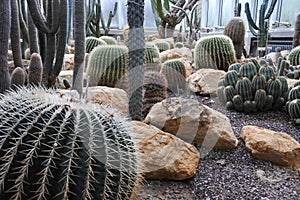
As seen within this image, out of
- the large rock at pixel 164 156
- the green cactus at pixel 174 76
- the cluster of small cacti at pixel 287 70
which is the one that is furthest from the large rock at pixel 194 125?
the cluster of small cacti at pixel 287 70

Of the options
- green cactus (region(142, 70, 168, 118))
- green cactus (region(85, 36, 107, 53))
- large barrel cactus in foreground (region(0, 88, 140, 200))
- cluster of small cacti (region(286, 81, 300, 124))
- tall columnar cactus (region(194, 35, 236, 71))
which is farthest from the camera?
green cactus (region(85, 36, 107, 53))

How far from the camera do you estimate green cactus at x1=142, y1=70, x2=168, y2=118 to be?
196cm

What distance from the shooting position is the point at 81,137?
748 millimetres

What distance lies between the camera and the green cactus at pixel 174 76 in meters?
2.51

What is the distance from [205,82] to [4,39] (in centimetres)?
165

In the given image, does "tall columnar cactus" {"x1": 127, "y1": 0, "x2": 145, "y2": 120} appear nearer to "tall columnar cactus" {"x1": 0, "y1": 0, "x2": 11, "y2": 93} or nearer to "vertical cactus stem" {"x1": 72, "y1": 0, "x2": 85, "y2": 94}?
"vertical cactus stem" {"x1": 72, "y1": 0, "x2": 85, "y2": 94}

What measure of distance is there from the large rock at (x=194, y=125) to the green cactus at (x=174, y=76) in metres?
0.96

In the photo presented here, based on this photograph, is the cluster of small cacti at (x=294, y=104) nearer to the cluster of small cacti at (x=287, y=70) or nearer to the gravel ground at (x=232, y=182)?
the gravel ground at (x=232, y=182)

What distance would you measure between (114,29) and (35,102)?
8201mm

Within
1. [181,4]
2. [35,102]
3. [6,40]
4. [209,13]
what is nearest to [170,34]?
[181,4]

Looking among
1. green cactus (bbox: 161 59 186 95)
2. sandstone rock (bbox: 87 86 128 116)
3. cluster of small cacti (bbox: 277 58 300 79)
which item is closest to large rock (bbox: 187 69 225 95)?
green cactus (bbox: 161 59 186 95)

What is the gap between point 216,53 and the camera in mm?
2941

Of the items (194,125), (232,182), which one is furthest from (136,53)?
(232,182)

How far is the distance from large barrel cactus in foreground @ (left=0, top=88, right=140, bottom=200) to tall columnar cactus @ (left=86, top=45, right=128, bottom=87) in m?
1.49
